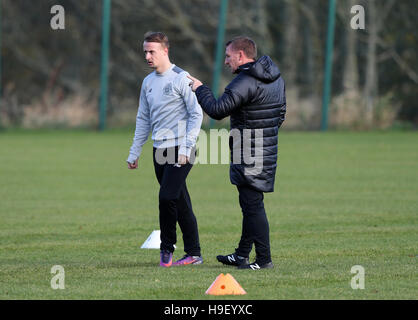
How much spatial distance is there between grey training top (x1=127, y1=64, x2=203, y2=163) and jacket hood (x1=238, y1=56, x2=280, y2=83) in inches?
24.9

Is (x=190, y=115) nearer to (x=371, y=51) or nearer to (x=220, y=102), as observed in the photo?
(x=220, y=102)

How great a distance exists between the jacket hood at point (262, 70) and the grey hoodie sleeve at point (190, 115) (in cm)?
58

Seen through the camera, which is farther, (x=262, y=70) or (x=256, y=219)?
(x=256, y=219)

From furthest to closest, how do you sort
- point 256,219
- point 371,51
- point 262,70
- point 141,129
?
point 371,51, point 141,129, point 256,219, point 262,70

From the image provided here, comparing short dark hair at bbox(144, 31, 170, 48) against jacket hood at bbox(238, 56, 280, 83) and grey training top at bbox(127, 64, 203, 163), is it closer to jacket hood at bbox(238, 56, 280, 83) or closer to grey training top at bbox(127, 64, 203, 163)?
grey training top at bbox(127, 64, 203, 163)

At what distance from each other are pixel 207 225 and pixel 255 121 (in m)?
3.95

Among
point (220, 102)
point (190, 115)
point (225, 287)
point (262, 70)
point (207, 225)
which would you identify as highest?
point (262, 70)

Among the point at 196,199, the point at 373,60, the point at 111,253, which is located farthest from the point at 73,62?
the point at 111,253

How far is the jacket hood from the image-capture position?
7.52m

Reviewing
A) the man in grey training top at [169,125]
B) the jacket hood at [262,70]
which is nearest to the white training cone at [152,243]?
the man in grey training top at [169,125]

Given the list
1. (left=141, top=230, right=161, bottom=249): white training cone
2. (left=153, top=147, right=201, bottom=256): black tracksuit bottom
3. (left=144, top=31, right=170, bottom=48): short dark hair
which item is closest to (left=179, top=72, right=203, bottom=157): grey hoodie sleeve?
(left=153, top=147, right=201, bottom=256): black tracksuit bottom

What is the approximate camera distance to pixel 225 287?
6562mm

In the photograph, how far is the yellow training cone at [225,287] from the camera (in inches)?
258

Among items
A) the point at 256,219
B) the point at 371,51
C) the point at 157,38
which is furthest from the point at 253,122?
the point at 371,51
